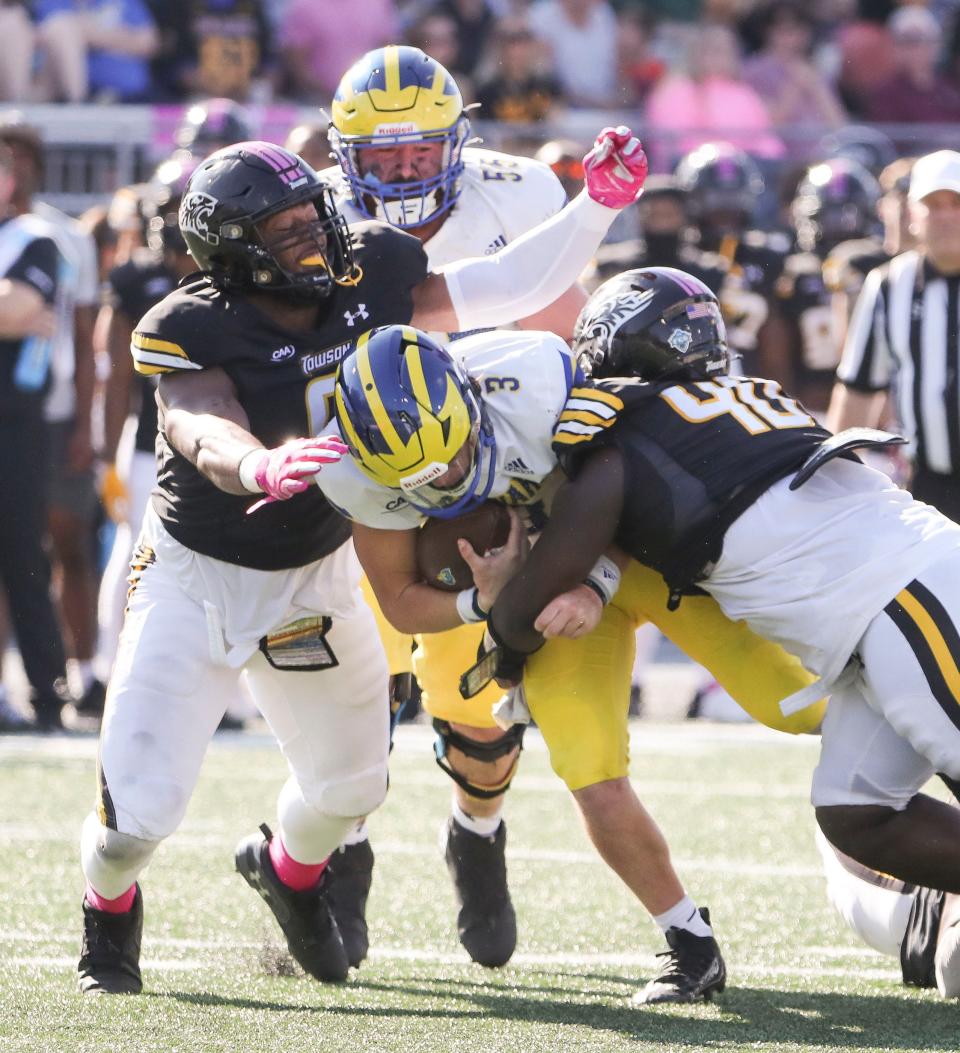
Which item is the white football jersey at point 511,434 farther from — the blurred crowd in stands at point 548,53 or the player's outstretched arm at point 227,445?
the blurred crowd in stands at point 548,53

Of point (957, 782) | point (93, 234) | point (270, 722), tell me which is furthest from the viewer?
point (93, 234)

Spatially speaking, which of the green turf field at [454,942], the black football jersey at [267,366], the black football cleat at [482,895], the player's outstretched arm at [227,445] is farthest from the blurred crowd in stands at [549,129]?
the player's outstretched arm at [227,445]

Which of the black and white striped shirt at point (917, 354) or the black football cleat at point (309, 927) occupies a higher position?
the black and white striped shirt at point (917, 354)

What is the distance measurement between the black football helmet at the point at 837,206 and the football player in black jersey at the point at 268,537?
4.47 m

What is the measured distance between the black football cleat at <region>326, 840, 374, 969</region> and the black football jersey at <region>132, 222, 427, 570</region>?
784 millimetres

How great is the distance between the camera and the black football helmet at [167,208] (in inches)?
271

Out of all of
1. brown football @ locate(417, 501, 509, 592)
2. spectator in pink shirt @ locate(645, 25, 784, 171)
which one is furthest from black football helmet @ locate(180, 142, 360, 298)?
spectator in pink shirt @ locate(645, 25, 784, 171)

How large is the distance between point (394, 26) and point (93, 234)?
3.27 m

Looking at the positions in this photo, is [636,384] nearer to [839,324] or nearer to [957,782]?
[957,782]

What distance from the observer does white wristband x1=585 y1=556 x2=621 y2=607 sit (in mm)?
3504

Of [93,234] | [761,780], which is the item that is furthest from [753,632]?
[93,234]

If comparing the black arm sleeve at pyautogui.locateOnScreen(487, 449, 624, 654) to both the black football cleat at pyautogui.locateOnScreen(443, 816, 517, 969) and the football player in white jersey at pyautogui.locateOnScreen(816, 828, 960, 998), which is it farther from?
the black football cleat at pyautogui.locateOnScreen(443, 816, 517, 969)

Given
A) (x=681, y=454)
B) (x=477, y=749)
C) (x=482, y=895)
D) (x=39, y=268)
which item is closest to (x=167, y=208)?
(x=39, y=268)

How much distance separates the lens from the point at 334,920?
3992 mm
